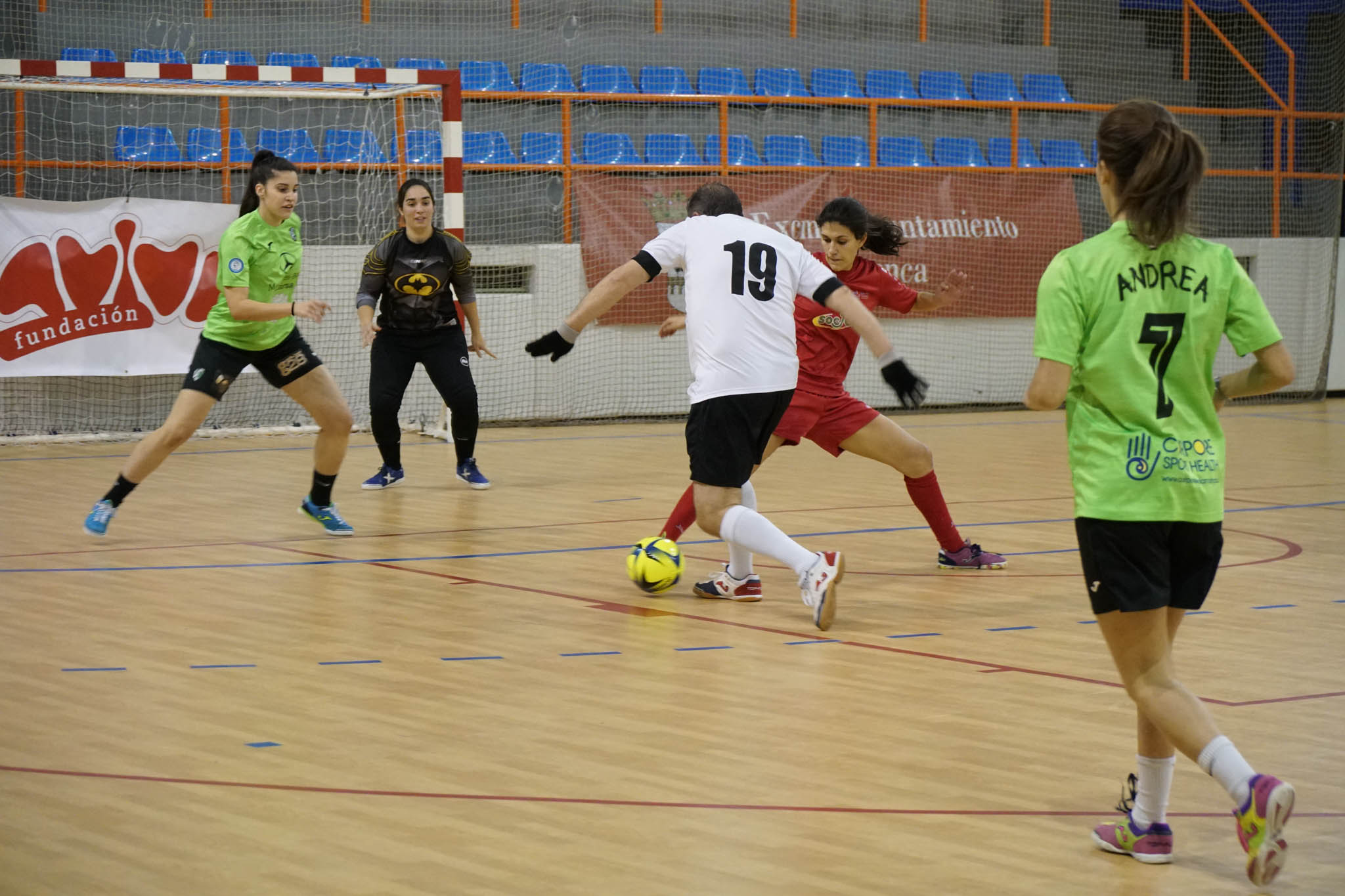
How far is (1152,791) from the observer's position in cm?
346

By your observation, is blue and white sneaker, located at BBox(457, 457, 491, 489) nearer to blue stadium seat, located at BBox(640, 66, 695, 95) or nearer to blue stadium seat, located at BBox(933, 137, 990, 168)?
blue stadium seat, located at BBox(640, 66, 695, 95)

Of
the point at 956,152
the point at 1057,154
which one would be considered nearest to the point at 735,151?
the point at 956,152

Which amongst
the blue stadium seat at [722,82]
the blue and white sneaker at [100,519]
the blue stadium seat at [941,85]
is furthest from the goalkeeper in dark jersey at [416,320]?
the blue stadium seat at [941,85]

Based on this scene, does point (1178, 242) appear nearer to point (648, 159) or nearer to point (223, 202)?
point (223, 202)

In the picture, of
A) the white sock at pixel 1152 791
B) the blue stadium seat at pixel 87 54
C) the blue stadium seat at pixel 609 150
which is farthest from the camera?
the blue stadium seat at pixel 609 150

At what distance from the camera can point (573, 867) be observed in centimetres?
335

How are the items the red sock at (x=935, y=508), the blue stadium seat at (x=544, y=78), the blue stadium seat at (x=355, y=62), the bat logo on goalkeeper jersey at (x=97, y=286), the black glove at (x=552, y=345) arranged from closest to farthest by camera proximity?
1. the black glove at (x=552, y=345)
2. the red sock at (x=935, y=508)
3. the bat logo on goalkeeper jersey at (x=97, y=286)
4. the blue stadium seat at (x=355, y=62)
5. the blue stadium seat at (x=544, y=78)

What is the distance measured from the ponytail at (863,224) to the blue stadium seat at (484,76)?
9.68 m

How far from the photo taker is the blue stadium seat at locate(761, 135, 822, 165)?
54.2ft

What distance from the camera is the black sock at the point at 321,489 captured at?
8.09 meters

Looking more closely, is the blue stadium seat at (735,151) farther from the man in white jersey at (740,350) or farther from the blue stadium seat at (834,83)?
the man in white jersey at (740,350)

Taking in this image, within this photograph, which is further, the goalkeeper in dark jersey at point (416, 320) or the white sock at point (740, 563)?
the goalkeeper in dark jersey at point (416, 320)

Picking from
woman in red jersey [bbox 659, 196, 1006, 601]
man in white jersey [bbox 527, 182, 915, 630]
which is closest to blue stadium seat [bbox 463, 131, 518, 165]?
woman in red jersey [bbox 659, 196, 1006, 601]

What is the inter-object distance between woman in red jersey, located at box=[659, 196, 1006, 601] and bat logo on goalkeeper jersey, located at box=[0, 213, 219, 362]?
22.4 ft
